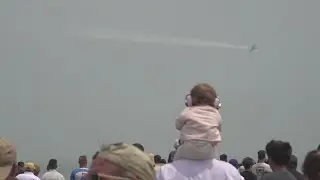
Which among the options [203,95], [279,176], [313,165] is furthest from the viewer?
[279,176]

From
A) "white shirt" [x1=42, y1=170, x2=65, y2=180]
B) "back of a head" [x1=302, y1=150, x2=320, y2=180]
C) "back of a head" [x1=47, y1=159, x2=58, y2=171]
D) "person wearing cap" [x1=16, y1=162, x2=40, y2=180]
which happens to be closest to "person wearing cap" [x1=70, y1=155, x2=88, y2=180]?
"white shirt" [x1=42, y1=170, x2=65, y2=180]

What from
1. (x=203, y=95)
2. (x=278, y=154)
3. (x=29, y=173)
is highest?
(x=203, y=95)

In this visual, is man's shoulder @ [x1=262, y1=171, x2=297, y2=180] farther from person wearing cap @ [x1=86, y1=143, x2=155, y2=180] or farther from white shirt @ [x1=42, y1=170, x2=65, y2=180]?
white shirt @ [x1=42, y1=170, x2=65, y2=180]

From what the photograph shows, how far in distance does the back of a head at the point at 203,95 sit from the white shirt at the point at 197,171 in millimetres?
571

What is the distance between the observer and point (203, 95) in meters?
5.82

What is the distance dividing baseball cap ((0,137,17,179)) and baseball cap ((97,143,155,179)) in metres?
1.93

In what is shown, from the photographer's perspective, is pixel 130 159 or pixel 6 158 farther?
pixel 6 158

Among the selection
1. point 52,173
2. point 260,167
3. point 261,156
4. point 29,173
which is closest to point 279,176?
point 260,167

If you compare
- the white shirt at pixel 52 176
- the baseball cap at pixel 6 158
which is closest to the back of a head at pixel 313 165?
the baseball cap at pixel 6 158

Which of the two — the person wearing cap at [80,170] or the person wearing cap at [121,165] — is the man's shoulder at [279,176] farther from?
the person wearing cap at [80,170]

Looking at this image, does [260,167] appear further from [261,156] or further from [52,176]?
[52,176]

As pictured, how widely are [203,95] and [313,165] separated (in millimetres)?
1234

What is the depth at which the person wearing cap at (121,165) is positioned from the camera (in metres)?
2.81

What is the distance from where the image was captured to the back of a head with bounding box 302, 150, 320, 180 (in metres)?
5.52
